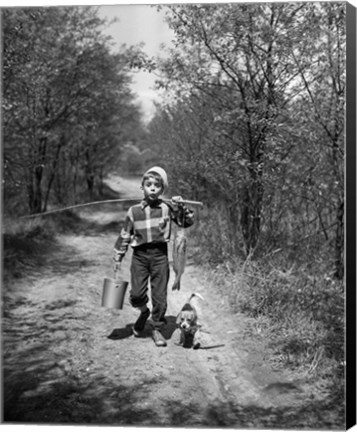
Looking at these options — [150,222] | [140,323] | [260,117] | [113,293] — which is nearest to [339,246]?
[260,117]

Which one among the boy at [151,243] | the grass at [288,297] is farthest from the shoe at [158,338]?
the grass at [288,297]

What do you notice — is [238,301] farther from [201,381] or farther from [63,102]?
[63,102]

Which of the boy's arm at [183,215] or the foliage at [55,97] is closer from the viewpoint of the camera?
the boy's arm at [183,215]

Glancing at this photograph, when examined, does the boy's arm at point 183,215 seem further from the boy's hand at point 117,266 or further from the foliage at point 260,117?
the boy's hand at point 117,266

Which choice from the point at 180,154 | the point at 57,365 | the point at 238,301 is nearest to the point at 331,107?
the point at 180,154

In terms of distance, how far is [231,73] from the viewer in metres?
3.01

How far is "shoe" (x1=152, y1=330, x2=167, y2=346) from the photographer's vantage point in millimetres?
2861

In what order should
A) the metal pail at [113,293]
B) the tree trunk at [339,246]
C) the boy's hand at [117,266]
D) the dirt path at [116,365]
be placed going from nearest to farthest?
the dirt path at [116,365]
the metal pail at [113,293]
the boy's hand at [117,266]
the tree trunk at [339,246]

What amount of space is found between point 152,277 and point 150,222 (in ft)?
1.01

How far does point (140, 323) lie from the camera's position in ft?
9.64

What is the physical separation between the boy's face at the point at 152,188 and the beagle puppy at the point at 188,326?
617mm

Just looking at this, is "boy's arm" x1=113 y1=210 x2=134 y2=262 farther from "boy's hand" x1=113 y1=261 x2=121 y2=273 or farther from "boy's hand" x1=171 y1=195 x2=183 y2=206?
"boy's hand" x1=171 y1=195 x2=183 y2=206

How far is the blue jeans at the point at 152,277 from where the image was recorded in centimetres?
291

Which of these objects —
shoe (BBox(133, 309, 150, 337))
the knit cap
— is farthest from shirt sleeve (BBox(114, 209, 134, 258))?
shoe (BBox(133, 309, 150, 337))
